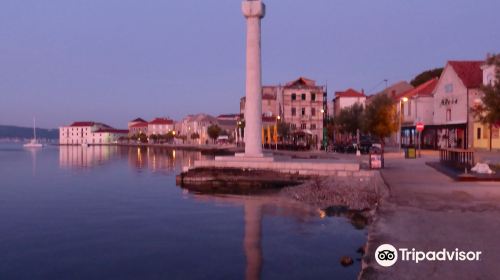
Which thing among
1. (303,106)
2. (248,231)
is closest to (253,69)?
(248,231)

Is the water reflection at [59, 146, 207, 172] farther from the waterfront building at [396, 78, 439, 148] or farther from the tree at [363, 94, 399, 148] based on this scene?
the waterfront building at [396, 78, 439, 148]

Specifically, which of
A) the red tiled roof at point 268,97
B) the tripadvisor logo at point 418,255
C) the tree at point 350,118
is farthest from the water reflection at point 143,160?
the tripadvisor logo at point 418,255

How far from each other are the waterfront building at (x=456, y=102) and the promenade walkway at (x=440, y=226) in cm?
3498

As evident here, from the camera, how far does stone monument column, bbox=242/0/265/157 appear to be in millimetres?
33875

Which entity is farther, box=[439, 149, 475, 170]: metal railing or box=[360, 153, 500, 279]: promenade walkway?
box=[439, 149, 475, 170]: metal railing

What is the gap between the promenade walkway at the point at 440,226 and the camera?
917 cm

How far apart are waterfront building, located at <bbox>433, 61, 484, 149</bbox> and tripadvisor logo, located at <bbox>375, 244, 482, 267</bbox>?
46.7 m

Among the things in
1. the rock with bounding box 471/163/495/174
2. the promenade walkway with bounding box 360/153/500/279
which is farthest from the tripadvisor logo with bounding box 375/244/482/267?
the rock with bounding box 471/163/495/174

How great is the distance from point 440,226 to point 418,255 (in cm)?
325

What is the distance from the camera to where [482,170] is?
24.6 m

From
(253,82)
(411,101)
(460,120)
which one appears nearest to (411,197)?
(253,82)

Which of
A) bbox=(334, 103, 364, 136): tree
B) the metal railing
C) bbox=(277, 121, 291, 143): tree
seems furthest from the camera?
bbox=(277, 121, 291, 143): tree

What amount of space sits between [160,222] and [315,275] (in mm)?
9791

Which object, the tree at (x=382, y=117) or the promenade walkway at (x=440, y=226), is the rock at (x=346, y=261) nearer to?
the promenade walkway at (x=440, y=226)
